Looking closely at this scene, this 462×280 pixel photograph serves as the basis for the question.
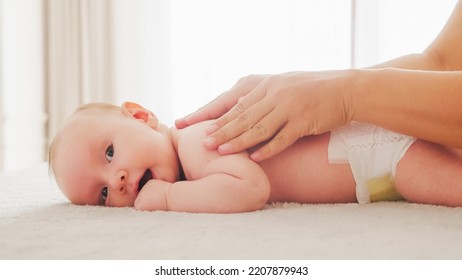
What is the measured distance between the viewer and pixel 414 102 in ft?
3.01

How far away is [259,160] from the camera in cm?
101

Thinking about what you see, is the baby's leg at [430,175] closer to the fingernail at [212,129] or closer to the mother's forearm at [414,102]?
the mother's forearm at [414,102]

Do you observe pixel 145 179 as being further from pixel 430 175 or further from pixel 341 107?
pixel 430 175

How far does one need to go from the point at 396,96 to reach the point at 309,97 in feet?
0.52

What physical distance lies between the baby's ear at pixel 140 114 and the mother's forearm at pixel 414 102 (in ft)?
1.52

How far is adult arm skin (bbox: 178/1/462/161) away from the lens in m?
0.91

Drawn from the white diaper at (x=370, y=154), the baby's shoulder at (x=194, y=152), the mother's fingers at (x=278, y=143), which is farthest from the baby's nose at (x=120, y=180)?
the white diaper at (x=370, y=154)

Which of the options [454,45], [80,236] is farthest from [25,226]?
[454,45]

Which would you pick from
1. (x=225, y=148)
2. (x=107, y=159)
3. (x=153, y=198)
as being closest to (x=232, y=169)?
(x=225, y=148)

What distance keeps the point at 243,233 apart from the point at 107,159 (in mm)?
447

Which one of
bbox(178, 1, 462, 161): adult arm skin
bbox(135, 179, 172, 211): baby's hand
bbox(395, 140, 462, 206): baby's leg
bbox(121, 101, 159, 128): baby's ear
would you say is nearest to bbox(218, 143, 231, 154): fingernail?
bbox(178, 1, 462, 161): adult arm skin

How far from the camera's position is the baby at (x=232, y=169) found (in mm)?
966

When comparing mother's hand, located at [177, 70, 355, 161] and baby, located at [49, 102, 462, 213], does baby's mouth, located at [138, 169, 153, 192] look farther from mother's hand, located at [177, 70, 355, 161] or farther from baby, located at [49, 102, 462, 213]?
mother's hand, located at [177, 70, 355, 161]
